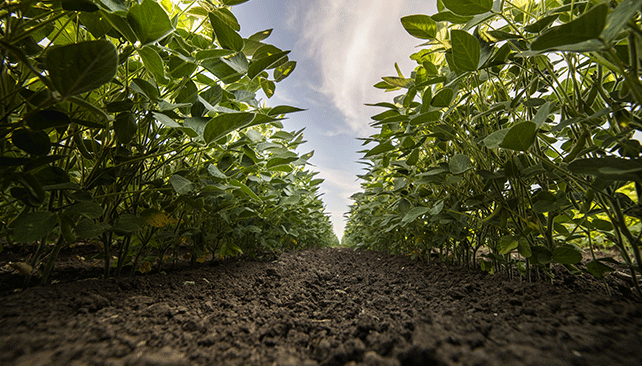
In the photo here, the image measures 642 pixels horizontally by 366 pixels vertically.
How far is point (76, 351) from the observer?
416mm

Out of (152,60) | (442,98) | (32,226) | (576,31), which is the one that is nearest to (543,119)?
(576,31)

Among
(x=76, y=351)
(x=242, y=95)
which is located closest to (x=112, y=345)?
(x=76, y=351)

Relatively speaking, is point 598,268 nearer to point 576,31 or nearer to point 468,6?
point 576,31

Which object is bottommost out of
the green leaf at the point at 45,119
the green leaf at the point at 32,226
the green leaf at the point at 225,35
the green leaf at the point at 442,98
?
the green leaf at the point at 32,226

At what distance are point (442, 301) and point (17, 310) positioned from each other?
111 cm

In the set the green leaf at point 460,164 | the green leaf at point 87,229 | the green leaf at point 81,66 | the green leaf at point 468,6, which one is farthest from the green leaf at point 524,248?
the green leaf at point 87,229

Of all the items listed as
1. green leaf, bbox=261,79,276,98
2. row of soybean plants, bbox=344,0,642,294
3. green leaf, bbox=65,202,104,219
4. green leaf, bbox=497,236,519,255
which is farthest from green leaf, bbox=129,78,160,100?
green leaf, bbox=497,236,519,255

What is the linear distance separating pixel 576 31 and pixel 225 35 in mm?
722

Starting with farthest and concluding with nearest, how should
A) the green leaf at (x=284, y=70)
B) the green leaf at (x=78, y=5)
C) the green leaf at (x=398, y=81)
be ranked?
the green leaf at (x=398, y=81)
the green leaf at (x=284, y=70)
the green leaf at (x=78, y=5)

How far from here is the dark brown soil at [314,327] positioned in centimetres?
41

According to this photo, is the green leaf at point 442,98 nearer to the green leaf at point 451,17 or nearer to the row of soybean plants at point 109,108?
the green leaf at point 451,17

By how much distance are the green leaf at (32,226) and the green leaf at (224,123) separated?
39 centimetres

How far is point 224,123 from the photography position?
2.02 feet

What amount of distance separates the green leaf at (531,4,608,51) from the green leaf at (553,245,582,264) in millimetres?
528
